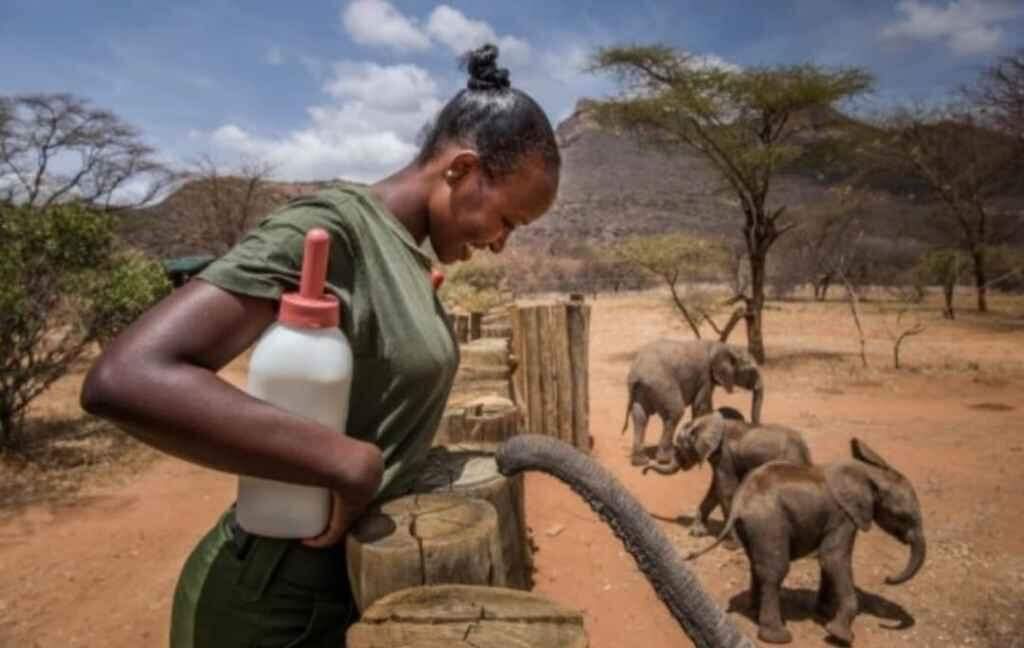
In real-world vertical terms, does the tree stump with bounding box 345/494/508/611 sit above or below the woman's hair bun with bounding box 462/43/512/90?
below

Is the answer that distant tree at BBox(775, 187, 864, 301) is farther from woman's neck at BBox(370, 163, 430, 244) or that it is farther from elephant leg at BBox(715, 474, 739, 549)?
woman's neck at BBox(370, 163, 430, 244)

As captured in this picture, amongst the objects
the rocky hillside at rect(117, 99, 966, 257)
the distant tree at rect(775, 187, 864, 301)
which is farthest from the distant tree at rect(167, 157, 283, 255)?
the distant tree at rect(775, 187, 864, 301)

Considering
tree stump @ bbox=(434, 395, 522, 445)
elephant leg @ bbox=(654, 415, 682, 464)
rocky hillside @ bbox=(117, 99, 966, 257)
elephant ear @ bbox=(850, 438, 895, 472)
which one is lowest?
elephant leg @ bbox=(654, 415, 682, 464)

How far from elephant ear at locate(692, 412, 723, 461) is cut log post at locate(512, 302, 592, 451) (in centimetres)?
148

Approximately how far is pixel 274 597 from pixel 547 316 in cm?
508

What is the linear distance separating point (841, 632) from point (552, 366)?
3075 millimetres

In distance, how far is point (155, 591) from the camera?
466cm

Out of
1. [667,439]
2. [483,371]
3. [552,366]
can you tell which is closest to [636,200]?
[667,439]

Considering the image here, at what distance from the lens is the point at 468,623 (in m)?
0.88

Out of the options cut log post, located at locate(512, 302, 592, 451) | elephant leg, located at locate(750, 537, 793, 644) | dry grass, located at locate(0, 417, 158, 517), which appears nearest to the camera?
elephant leg, located at locate(750, 537, 793, 644)

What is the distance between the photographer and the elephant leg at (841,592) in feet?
13.1

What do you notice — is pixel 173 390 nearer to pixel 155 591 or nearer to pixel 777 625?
pixel 777 625

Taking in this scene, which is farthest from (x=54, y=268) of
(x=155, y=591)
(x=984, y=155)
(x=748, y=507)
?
(x=984, y=155)

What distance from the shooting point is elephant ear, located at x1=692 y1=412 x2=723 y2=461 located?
197 inches
